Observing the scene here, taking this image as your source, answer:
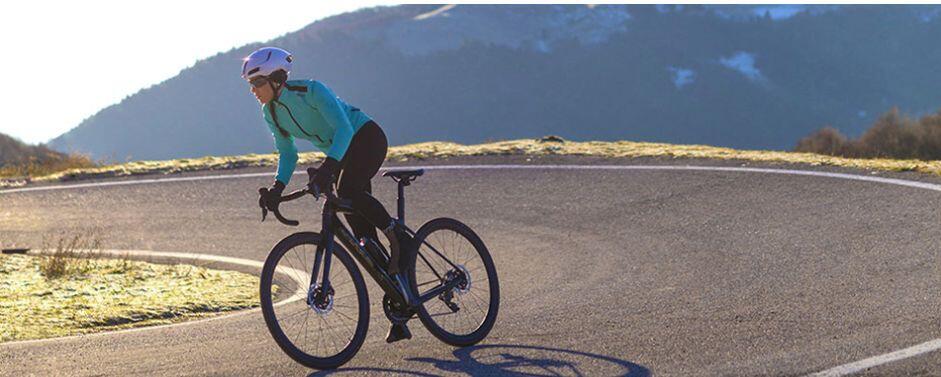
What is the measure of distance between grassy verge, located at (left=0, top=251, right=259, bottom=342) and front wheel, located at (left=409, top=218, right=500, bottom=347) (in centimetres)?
309

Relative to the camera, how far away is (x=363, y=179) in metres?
6.96

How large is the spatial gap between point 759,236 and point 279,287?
6.06 m

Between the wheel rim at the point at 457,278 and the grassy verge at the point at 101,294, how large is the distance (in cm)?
308

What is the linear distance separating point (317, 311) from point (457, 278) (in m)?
1.12

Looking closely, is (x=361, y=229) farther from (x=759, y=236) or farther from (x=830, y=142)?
(x=830, y=142)

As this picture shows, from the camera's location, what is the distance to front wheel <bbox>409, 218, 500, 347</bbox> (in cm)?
718

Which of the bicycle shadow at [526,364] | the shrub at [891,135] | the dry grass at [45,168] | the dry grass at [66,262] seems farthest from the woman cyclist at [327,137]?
the shrub at [891,135]

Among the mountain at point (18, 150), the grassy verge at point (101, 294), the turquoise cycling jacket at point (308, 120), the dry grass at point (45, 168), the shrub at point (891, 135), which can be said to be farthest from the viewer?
the shrub at point (891, 135)

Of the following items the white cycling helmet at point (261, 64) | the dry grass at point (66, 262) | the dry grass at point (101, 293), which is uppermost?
the white cycling helmet at point (261, 64)

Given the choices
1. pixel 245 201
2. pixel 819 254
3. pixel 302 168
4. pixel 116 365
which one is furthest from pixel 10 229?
pixel 819 254

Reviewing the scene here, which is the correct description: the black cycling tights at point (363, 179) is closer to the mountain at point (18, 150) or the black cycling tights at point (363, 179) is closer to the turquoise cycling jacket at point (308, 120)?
the turquoise cycling jacket at point (308, 120)

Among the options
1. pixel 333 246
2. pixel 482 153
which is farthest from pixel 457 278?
pixel 482 153

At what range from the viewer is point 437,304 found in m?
7.33

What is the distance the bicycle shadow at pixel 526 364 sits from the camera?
20.3ft
